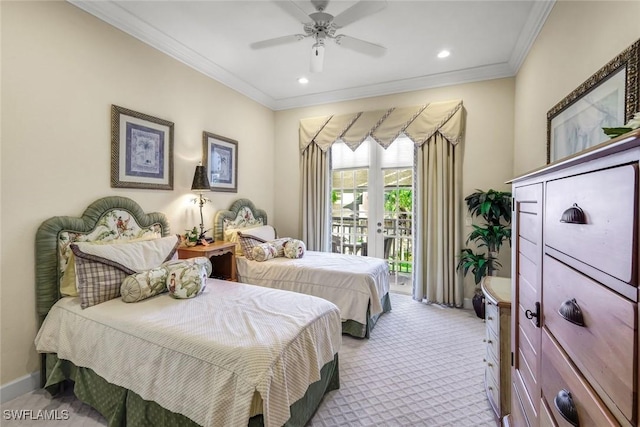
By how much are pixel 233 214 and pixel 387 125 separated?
2.48 metres

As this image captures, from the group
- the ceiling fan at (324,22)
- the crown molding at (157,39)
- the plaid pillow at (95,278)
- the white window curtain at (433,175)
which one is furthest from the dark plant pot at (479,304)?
the crown molding at (157,39)

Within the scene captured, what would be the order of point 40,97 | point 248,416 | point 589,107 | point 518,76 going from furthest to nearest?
point 518,76 < point 40,97 < point 589,107 < point 248,416

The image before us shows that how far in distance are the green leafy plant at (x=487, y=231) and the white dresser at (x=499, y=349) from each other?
1.52 meters

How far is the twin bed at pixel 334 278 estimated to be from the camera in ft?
9.35

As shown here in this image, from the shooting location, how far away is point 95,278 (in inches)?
77.9

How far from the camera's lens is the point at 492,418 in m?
1.81

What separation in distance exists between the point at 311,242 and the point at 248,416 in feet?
10.8

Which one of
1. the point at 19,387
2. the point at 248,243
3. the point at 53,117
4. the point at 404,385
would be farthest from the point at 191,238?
the point at 404,385

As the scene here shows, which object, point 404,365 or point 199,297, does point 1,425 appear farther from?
point 404,365

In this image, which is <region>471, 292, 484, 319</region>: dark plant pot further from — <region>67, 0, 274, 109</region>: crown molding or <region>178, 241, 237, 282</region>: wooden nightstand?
<region>67, 0, 274, 109</region>: crown molding

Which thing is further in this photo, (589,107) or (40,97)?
(40,97)

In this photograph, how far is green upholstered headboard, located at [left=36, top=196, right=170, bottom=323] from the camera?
204 centimetres

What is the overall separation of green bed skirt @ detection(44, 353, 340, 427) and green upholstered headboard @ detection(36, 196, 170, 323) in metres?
0.47

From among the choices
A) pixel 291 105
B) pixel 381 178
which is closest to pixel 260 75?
pixel 291 105
